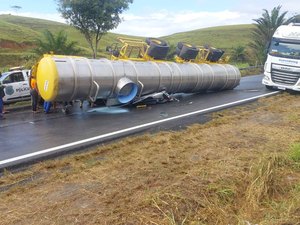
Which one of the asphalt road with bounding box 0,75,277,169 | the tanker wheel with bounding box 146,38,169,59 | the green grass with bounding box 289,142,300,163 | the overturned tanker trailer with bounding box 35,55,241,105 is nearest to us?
the green grass with bounding box 289,142,300,163

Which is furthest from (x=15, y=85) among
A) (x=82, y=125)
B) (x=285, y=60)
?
(x=285, y=60)

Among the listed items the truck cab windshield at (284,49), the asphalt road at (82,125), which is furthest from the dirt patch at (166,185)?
the truck cab windshield at (284,49)

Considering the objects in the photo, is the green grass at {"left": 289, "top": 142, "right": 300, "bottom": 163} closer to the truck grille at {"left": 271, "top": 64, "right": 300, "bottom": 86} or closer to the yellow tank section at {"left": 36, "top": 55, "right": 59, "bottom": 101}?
the yellow tank section at {"left": 36, "top": 55, "right": 59, "bottom": 101}

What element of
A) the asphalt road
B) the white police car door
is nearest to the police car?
the white police car door

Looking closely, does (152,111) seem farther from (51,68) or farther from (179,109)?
(51,68)

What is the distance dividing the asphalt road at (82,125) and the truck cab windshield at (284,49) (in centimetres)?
331

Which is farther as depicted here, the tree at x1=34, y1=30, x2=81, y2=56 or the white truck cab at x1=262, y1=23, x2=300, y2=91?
the tree at x1=34, y1=30, x2=81, y2=56

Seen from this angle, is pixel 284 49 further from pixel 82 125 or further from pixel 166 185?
pixel 166 185

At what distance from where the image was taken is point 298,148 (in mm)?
7301

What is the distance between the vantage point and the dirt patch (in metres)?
4.84

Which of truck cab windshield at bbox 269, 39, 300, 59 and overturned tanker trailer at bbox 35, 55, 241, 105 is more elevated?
truck cab windshield at bbox 269, 39, 300, 59

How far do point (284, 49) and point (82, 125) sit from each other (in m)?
11.8

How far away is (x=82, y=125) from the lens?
11.5 meters

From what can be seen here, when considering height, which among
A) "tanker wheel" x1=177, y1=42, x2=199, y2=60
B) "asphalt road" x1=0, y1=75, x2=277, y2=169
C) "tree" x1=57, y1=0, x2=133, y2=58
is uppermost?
"tree" x1=57, y1=0, x2=133, y2=58
